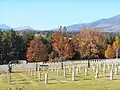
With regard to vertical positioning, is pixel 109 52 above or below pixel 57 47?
below

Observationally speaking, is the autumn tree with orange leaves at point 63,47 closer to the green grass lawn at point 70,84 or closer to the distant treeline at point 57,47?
the distant treeline at point 57,47

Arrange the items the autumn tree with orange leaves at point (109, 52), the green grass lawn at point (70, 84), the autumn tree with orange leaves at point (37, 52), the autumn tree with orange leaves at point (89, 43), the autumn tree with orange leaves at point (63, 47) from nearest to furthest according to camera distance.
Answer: the green grass lawn at point (70, 84) → the autumn tree with orange leaves at point (63, 47) → the autumn tree with orange leaves at point (37, 52) → the autumn tree with orange leaves at point (89, 43) → the autumn tree with orange leaves at point (109, 52)

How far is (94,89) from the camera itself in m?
25.7

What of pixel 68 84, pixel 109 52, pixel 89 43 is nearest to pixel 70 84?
pixel 68 84

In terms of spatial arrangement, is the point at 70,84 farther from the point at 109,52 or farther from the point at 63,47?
the point at 109,52

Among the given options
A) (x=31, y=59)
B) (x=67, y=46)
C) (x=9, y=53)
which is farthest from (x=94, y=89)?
(x=9, y=53)

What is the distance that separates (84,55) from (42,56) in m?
9.86

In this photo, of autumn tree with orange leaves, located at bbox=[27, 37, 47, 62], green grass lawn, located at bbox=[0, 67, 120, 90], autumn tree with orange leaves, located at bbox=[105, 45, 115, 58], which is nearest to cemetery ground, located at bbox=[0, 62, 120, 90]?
green grass lawn, located at bbox=[0, 67, 120, 90]

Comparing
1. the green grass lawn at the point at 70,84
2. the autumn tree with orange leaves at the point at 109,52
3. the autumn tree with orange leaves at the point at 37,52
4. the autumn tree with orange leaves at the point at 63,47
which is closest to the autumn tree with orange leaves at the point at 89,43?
the autumn tree with orange leaves at the point at 109,52

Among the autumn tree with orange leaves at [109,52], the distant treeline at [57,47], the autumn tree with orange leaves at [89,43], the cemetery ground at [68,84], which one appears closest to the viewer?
the cemetery ground at [68,84]

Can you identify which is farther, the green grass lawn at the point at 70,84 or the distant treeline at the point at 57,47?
the distant treeline at the point at 57,47

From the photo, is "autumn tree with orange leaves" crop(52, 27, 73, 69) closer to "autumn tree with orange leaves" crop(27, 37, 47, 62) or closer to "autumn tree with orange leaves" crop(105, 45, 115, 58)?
"autumn tree with orange leaves" crop(27, 37, 47, 62)

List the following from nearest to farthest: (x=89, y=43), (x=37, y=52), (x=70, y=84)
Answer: (x=70, y=84)
(x=37, y=52)
(x=89, y=43)

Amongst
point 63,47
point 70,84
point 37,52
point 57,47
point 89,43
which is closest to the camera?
point 70,84
